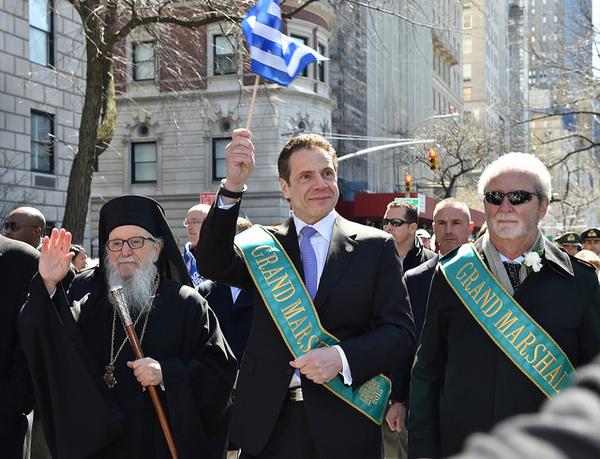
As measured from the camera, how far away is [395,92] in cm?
5416

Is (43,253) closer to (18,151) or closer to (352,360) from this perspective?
(352,360)

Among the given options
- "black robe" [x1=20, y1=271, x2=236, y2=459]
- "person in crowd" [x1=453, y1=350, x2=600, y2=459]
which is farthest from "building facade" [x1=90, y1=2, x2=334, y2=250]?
"person in crowd" [x1=453, y1=350, x2=600, y2=459]

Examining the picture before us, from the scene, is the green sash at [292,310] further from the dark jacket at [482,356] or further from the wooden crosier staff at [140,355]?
the wooden crosier staff at [140,355]

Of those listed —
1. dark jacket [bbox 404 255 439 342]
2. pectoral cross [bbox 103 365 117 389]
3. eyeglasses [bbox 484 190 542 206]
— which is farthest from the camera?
dark jacket [bbox 404 255 439 342]

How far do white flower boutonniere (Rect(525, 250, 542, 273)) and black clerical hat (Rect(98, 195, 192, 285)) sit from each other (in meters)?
1.92

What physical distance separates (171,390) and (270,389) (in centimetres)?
74

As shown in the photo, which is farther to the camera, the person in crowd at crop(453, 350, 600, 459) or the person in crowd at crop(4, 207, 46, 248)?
the person in crowd at crop(4, 207, 46, 248)

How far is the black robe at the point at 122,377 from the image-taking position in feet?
13.4

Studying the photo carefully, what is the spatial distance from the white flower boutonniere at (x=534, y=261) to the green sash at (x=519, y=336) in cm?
16

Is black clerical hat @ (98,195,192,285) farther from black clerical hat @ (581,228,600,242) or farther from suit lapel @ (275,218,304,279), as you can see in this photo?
black clerical hat @ (581,228,600,242)

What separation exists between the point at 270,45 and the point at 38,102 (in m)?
17.4

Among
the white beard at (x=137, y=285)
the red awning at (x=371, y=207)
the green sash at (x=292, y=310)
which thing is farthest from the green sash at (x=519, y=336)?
the red awning at (x=371, y=207)

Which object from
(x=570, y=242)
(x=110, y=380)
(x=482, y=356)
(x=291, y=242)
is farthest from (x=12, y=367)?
(x=570, y=242)

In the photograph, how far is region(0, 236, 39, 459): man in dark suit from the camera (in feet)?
15.1
